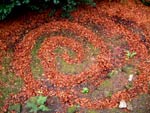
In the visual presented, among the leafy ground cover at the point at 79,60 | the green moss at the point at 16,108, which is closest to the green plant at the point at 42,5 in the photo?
the leafy ground cover at the point at 79,60

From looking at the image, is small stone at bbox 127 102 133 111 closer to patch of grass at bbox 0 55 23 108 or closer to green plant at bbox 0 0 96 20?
patch of grass at bbox 0 55 23 108

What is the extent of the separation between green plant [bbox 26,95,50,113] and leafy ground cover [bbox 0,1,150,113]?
0.51ft

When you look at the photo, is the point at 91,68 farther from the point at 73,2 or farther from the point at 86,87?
the point at 73,2

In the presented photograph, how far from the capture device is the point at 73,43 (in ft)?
26.0

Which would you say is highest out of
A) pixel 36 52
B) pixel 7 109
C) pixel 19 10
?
pixel 19 10

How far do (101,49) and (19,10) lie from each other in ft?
8.44

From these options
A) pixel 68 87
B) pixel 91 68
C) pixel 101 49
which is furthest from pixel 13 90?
pixel 101 49

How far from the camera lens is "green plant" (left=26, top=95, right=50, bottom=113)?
6.30 m

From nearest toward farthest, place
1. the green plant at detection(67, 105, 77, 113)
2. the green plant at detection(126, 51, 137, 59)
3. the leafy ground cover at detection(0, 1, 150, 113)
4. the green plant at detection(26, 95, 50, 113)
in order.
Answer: the green plant at detection(26, 95, 50, 113)
the green plant at detection(67, 105, 77, 113)
the leafy ground cover at detection(0, 1, 150, 113)
the green plant at detection(126, 51, 137, 59)

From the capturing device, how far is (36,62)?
24.3 ft

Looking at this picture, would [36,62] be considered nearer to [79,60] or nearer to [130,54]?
[79,60]

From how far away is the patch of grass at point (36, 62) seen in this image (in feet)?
23.6

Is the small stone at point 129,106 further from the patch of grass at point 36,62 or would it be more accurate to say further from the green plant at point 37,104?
the patch of grass at point 36,62

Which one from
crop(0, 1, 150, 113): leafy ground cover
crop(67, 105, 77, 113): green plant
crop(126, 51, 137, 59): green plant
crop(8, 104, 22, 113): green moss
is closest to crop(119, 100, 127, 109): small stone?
crop(0, 1, 150, 113): leafy ground cover
